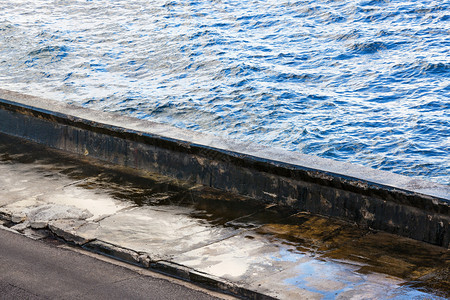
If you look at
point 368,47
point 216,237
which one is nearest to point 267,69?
point 368,47

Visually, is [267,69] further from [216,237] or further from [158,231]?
[216,237]

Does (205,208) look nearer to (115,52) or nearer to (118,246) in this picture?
(118,246)

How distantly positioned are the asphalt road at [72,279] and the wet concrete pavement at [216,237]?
0.23m

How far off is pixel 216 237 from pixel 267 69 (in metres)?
17.3

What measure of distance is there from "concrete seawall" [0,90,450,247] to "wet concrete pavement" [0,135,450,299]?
18 centimetres

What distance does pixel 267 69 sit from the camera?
2447 centimetres

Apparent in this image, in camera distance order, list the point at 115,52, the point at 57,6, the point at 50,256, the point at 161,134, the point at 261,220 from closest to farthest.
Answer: the point at 50,256, the point at 261,220, the point at 161,134, the point at 115,52, the point at 57,6

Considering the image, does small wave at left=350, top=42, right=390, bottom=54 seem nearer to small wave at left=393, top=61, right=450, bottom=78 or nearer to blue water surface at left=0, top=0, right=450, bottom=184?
blue water surface at left=0, top=0, right=450, bottom=184

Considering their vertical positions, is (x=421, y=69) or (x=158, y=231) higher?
(x=158, y=231)

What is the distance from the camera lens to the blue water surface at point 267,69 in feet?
58.6

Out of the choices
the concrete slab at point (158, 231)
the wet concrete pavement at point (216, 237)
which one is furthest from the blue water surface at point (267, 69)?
the concrete slab at point (158, 231)

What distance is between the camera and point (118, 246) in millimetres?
7434

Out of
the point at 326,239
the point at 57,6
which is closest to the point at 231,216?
the point at 326,239

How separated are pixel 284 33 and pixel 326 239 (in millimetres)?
23550
